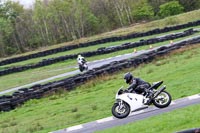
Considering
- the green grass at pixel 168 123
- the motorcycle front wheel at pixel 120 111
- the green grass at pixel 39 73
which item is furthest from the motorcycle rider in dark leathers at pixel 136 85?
the green grass at pixel 39 73

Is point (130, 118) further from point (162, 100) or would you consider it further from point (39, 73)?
point (39, 73)

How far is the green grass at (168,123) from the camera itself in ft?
34.8

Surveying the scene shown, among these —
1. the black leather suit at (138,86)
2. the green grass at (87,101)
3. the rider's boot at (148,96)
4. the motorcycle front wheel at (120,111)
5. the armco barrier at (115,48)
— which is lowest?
the armco barrier at (115,48)

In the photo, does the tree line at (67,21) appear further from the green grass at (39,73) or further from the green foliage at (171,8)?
the green grass at (39,73)

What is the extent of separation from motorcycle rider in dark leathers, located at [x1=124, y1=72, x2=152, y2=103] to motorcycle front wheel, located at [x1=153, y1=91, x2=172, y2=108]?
352mm

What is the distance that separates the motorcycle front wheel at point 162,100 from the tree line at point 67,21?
246ft

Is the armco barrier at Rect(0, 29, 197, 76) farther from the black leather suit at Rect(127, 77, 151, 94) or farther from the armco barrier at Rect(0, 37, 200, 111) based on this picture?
the black leather suit at Rect(127, 77, 151, 94)

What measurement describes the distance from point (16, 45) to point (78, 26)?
15.5m

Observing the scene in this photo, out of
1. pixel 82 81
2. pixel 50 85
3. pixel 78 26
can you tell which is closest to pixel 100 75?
pixel 82 81

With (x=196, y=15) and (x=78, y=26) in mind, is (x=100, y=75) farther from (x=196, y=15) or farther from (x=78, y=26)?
(x=78, y=26)

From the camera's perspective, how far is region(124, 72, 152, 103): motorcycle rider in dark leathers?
1397cm

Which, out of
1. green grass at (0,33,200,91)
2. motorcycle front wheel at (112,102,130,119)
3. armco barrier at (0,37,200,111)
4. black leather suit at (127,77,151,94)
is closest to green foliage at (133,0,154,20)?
green grass at (0,33,200,91)

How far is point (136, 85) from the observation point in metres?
14.1

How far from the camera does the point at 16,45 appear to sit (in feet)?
324
